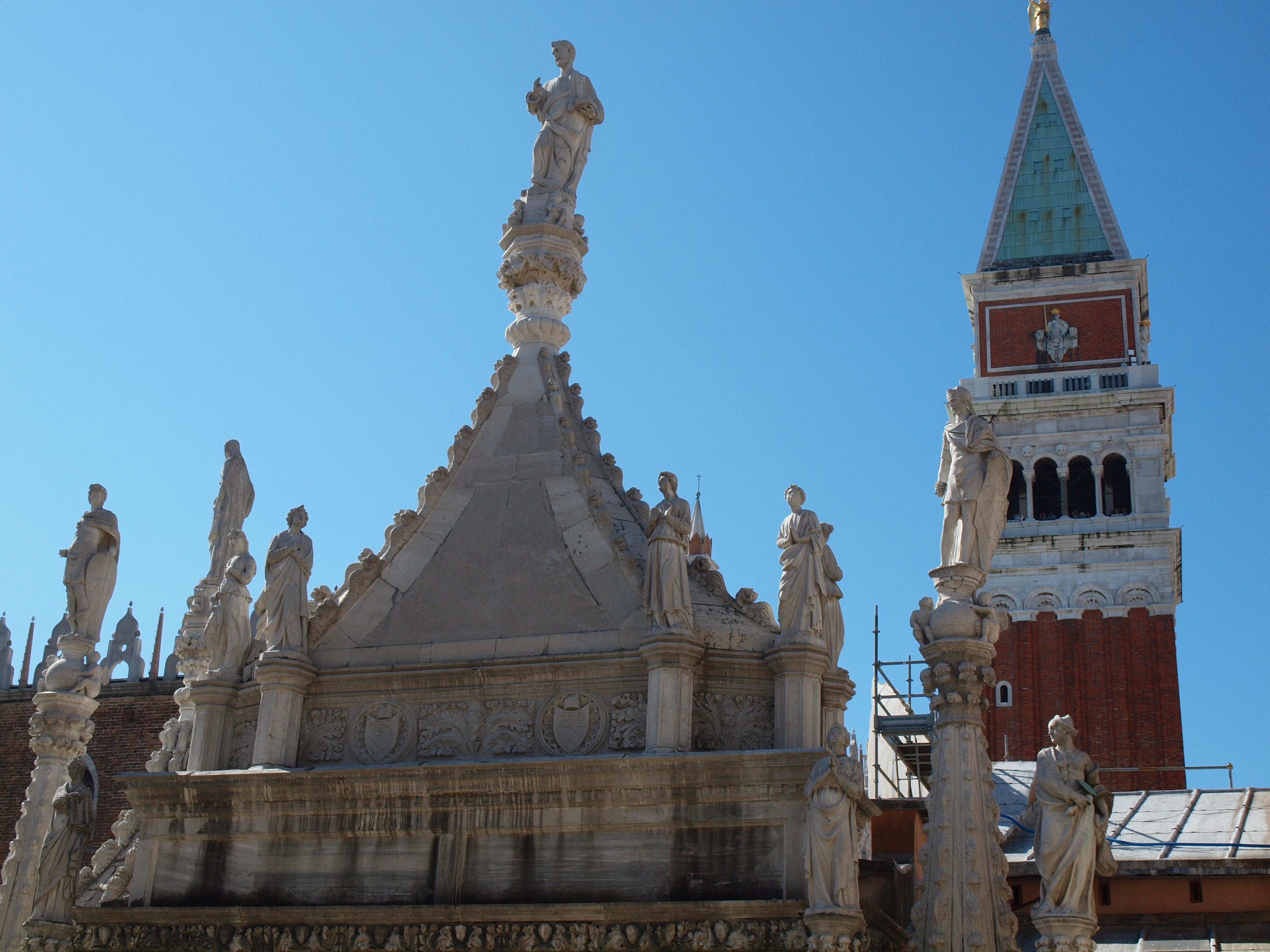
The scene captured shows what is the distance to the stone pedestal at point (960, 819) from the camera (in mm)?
15398

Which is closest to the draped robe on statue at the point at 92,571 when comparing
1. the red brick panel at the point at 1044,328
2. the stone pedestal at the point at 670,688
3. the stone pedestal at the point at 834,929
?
the stone pedestal at the point at 670,688

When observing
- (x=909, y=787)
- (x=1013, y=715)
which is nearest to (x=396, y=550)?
(x=909, y=787)

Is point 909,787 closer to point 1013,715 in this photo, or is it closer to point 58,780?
point 58,780

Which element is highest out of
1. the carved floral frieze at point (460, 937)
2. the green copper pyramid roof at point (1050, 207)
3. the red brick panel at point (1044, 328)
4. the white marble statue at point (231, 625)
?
the green copper pyramid roof at point (1050, 207)

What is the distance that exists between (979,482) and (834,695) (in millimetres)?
2908

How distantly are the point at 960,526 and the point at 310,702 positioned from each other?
7.96 metres

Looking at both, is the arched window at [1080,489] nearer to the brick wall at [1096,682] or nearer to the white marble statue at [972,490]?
the brick wall at [1096,682]

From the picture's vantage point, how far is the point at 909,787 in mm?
31797

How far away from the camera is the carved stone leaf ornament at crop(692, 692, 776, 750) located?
17734mm

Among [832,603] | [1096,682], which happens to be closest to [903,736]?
→ [832,603]

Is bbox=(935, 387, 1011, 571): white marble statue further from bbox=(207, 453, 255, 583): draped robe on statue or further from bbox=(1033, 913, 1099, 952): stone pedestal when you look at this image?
bbox=(207, 453, 255, 583): draped robe on statue

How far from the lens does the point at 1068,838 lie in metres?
15.4

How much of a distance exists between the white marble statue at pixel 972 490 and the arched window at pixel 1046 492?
50146 mm

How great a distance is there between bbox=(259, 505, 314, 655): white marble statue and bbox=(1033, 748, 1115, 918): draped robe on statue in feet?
28.8
